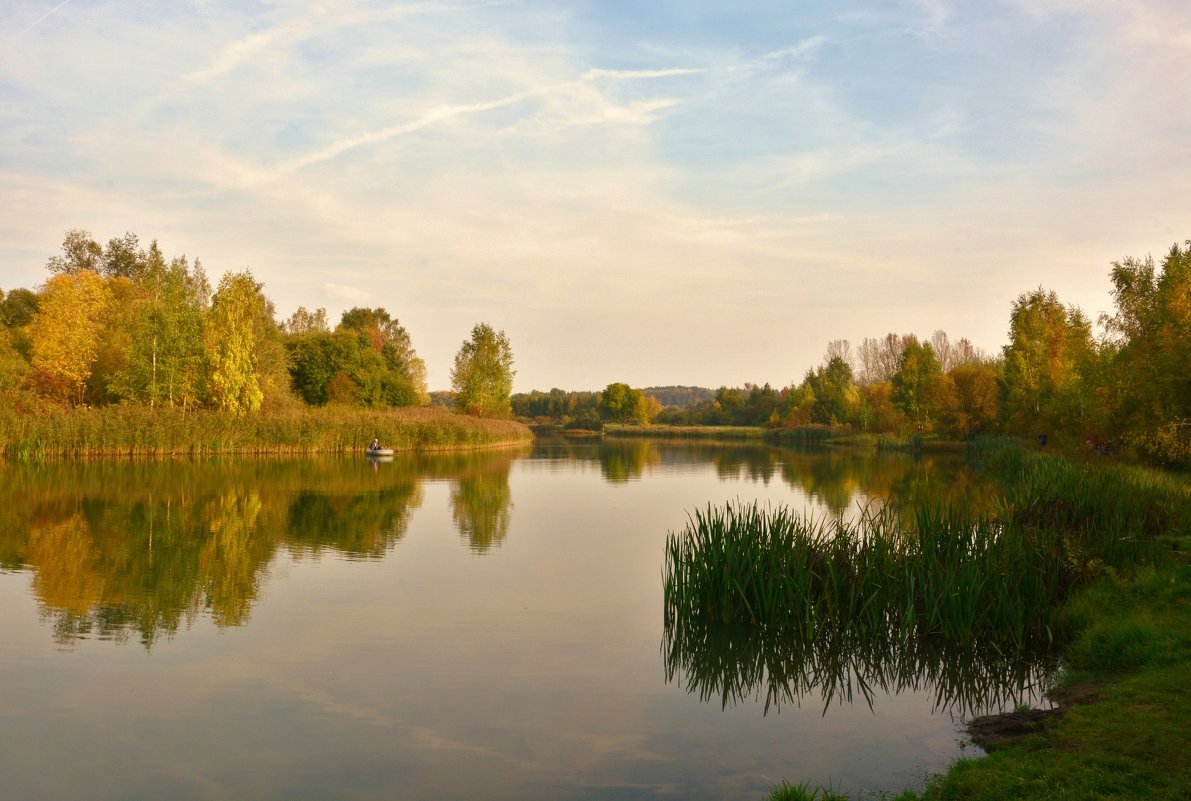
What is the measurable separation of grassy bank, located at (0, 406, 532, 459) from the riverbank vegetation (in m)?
0.06

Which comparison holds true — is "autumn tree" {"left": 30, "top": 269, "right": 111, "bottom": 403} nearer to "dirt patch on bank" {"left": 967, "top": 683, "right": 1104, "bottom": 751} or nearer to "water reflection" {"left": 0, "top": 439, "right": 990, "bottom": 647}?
"water reflection" {"left": 0, "top": 439, "right": 990, "bottom": 647}

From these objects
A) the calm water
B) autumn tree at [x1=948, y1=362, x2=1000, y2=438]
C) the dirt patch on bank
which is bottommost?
the calm water

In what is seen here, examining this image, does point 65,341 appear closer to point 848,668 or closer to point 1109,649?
point 848,668

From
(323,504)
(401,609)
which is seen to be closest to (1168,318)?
(401,609)

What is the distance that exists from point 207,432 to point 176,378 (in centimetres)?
436

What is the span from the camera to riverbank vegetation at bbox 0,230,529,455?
35375 mm

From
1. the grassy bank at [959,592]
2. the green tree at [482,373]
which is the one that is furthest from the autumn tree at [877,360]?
the grassy bank at [959,592]

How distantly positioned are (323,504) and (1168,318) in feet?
75.9

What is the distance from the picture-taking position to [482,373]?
65.2 metres

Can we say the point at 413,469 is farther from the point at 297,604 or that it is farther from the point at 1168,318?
the point at 1168,318

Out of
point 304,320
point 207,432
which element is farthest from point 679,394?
point 207,432

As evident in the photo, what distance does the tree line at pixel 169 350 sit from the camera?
3934cm

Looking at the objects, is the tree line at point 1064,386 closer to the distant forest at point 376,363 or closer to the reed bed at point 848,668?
the distant forest at point 376,363

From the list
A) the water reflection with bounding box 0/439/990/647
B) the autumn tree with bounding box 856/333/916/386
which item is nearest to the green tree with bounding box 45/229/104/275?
the water reflection with bounding box 0/439/990/647
